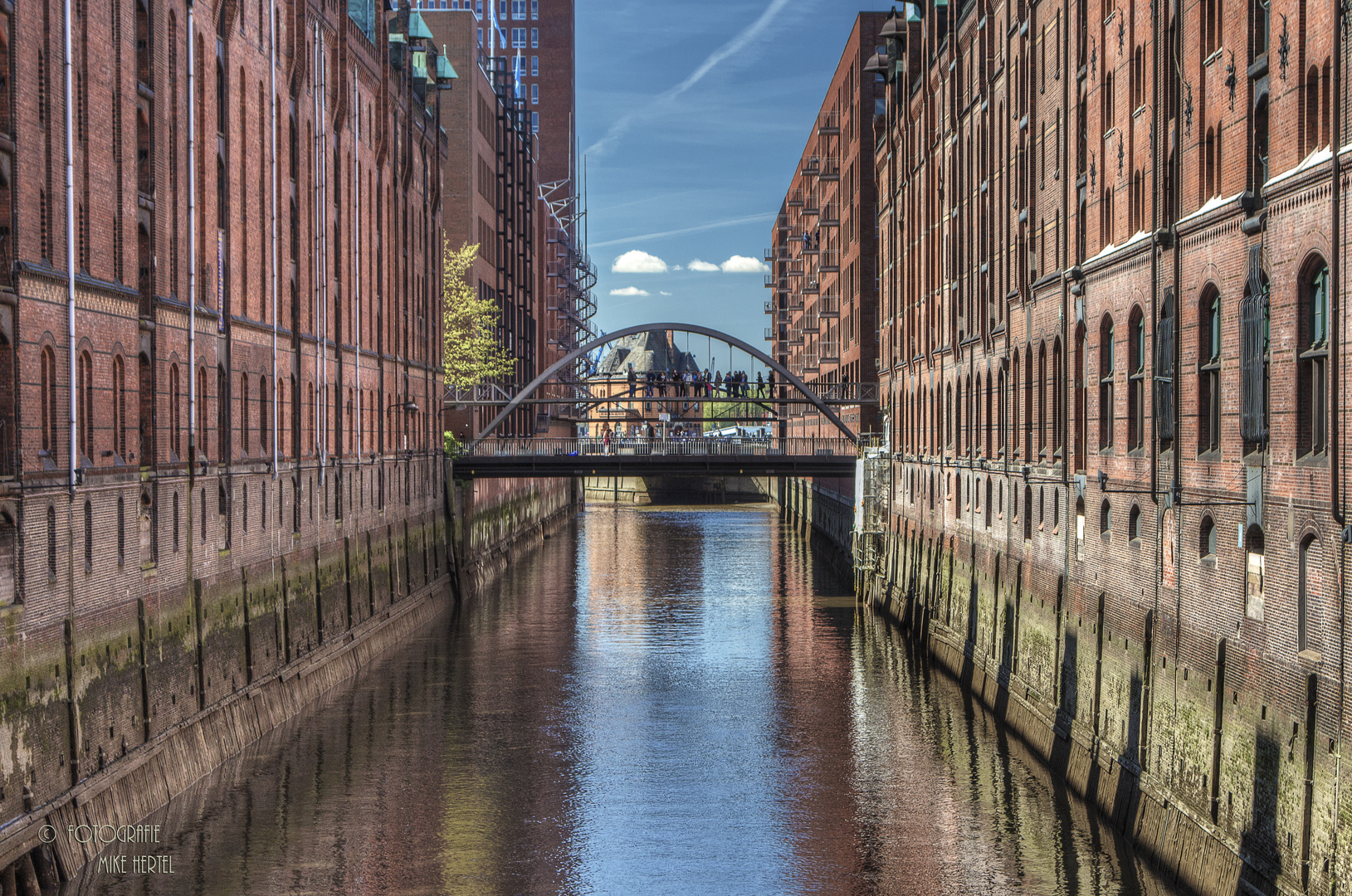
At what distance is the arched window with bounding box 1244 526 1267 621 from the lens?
16.9 metres

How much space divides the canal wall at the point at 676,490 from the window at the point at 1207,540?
95916 mm

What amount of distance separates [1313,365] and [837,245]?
2488 inches

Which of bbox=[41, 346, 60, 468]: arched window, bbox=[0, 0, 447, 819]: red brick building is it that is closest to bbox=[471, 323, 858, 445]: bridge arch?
bbox=[0, 0, 447, 819]: red brick building

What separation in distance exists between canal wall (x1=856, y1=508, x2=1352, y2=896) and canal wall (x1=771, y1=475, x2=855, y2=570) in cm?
2851

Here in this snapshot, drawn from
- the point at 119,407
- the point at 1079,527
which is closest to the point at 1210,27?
the point at 1079,527

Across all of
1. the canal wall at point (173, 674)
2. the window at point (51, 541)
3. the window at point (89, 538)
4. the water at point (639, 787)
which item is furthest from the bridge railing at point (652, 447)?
the window at point (51, 541)

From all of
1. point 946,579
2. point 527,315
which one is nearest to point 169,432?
point 946,579

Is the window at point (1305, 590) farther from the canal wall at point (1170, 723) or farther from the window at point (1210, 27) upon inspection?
the window at point (1210, 27)

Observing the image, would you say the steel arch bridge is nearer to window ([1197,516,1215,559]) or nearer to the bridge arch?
the bridge arch

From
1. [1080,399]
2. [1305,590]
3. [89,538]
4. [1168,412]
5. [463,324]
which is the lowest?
[1305,590]

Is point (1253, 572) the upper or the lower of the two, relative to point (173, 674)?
upper

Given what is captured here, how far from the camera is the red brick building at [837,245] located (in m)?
66.7

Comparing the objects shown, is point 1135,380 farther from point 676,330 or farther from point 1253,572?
point 676,330

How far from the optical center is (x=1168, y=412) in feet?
67.7
